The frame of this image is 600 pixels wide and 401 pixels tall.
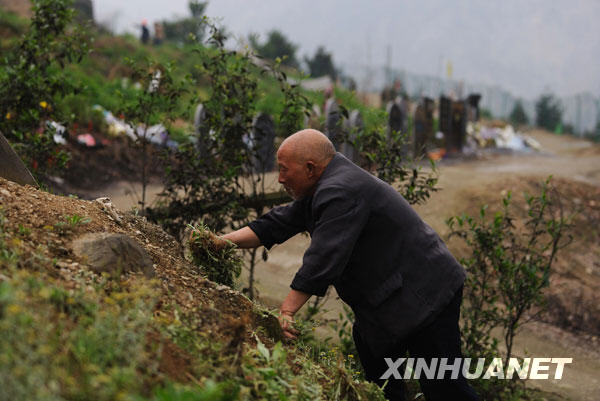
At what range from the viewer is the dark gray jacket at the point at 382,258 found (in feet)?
8.51

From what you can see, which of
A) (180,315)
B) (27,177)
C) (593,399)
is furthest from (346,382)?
(593,399)

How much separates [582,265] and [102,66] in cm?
1577

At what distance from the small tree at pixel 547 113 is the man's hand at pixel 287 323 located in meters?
38.8

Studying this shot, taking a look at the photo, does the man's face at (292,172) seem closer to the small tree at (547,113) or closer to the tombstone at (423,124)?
the tombstone at (423,124)

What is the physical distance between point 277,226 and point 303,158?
53cm

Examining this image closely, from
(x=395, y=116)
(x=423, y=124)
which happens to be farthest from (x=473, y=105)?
(x=395, y=116)

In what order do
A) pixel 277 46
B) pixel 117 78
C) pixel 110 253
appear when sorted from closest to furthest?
pixel 110 253 → pixel 117 78 → pixel 277 46

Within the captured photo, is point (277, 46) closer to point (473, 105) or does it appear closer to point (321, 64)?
point (321, 64)

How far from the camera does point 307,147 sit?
A: 2.71 m

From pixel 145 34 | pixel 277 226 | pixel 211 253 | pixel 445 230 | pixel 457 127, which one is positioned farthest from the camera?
pixel 145 34

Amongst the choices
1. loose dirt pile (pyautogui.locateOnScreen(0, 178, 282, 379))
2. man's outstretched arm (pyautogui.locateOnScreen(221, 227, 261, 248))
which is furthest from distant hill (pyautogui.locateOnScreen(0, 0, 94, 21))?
man's outstretched arm (pyautogui.locateOnScreen(221, 227, 261, 248))

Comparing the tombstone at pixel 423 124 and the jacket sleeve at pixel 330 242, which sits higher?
the jacket sleeve at pixel 330 242

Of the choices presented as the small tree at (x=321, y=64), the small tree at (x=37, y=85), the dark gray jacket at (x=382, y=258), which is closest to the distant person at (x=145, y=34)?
the small tree at (x=321, y=64)

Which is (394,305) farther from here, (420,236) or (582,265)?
(582,265)
